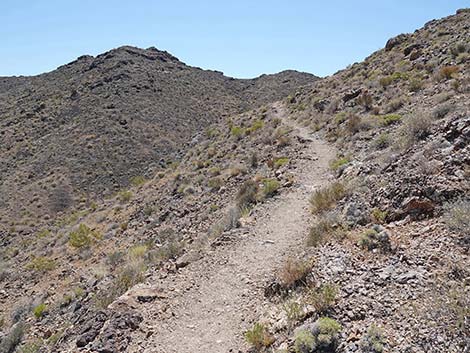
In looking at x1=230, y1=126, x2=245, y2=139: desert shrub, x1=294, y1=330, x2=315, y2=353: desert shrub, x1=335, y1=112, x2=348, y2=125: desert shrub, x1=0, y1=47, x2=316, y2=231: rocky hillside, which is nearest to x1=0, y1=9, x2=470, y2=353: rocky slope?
x1=294, y1=330, x2=315, y2=353: desert shrub

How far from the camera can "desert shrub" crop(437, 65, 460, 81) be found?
16.1 m

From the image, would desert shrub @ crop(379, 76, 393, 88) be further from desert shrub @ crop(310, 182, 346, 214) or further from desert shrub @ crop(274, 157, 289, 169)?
desert shrub @ crop(310, 182, 346, 214)

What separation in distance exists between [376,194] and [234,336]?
14.5 ft

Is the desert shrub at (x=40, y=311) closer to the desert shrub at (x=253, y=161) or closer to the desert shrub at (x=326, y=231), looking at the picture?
the desert shrub at (x=326, y=231)

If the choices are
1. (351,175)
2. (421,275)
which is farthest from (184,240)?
(421,275)

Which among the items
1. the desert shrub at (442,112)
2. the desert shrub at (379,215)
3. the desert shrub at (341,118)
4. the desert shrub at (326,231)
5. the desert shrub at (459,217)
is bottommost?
the desert shrub at (326,231)

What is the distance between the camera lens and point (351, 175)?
1137cm

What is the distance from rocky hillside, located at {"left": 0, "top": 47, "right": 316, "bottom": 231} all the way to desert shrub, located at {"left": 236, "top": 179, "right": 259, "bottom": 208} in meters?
21.0

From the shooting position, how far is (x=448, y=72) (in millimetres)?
16391

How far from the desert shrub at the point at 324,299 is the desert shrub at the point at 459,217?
6.99 feet

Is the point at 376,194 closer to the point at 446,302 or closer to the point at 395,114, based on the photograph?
the point at 446,302

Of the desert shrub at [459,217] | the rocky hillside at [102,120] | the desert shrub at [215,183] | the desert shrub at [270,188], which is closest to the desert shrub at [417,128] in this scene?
the desert shrub at [459,217]

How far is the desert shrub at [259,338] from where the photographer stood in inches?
239

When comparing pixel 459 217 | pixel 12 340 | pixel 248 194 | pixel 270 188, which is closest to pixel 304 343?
pixel 459 217
